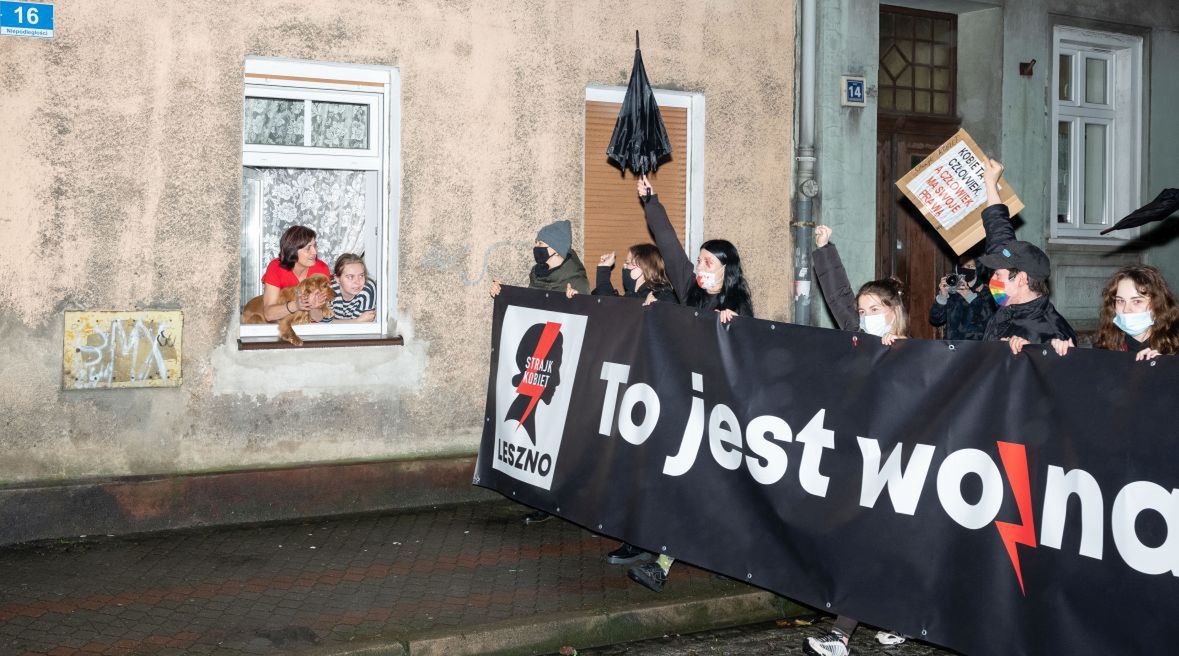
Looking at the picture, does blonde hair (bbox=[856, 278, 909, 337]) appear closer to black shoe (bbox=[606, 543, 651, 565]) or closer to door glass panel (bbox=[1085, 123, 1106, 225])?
black shoe (bbox=[606, 543, 651, 565])

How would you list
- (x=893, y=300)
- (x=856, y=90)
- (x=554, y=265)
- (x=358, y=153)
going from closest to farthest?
(x=893, y=300) < (x=554, y=265) < (x=358, y=153) < (x=856, y=90)

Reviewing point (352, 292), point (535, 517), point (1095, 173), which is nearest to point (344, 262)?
point (352, 292)

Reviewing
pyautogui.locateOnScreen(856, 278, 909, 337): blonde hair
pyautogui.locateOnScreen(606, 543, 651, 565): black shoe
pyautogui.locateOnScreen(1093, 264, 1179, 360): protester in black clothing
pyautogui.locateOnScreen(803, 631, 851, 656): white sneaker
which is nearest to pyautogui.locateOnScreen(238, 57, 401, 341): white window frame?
pyautogui.locateOnScreen(606, 543, 651, 565): black shoe

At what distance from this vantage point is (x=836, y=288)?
6523mm

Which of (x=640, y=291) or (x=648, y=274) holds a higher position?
(x=648, y=274)

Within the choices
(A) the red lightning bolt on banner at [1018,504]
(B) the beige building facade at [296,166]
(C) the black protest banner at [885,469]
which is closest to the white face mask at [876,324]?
(C) the black protest banner at [885,469]

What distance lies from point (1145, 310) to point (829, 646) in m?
2.17

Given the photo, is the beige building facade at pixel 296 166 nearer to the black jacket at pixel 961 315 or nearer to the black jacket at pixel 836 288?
the black jacket at pixel 961 315

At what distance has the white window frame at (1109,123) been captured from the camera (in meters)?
12.2

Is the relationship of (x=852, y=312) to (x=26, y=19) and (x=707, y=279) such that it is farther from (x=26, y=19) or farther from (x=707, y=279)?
(x=26, y=19)

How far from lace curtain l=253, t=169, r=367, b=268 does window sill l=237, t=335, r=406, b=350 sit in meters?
0.62

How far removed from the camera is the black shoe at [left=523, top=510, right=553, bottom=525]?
835 centimetres

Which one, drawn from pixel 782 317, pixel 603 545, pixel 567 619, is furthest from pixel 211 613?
pixel 782 317

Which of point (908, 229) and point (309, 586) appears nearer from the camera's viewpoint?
point (309, 586)
